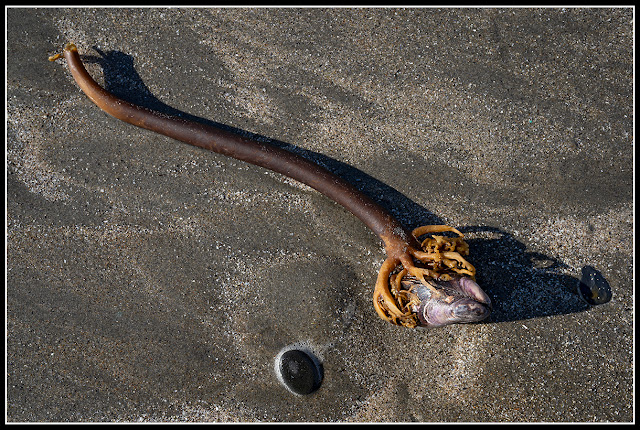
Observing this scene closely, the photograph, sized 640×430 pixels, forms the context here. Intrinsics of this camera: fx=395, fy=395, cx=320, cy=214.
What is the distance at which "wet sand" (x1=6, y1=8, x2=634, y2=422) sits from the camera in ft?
10.00

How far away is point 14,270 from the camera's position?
3.08 m

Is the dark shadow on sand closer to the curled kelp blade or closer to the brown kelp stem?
the brown kelp stem

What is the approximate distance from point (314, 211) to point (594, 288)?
88.0 inches

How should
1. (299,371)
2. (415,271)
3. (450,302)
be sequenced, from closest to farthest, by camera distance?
1. (450,302)
2. (415,271)
3. (299,371)

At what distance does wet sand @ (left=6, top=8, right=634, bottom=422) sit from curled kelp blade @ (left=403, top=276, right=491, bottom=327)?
354mm

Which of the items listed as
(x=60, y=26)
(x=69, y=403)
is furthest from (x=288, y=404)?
(x=60, y=26)

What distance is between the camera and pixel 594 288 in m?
3.04

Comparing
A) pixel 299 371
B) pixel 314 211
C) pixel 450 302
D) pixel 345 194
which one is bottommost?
pixel 299 371

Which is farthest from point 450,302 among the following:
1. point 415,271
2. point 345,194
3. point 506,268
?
point 345,194

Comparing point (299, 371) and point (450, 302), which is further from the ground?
point (450, 302)

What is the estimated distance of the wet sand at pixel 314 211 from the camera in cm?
305

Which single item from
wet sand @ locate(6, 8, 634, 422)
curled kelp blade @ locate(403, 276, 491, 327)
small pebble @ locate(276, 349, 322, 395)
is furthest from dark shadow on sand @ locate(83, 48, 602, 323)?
A: small pebble @ locate(276, 349, 322, 395)

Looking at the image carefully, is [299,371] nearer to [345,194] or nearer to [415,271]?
[415,271]

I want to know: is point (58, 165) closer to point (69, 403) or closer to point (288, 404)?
point (69, 403)
